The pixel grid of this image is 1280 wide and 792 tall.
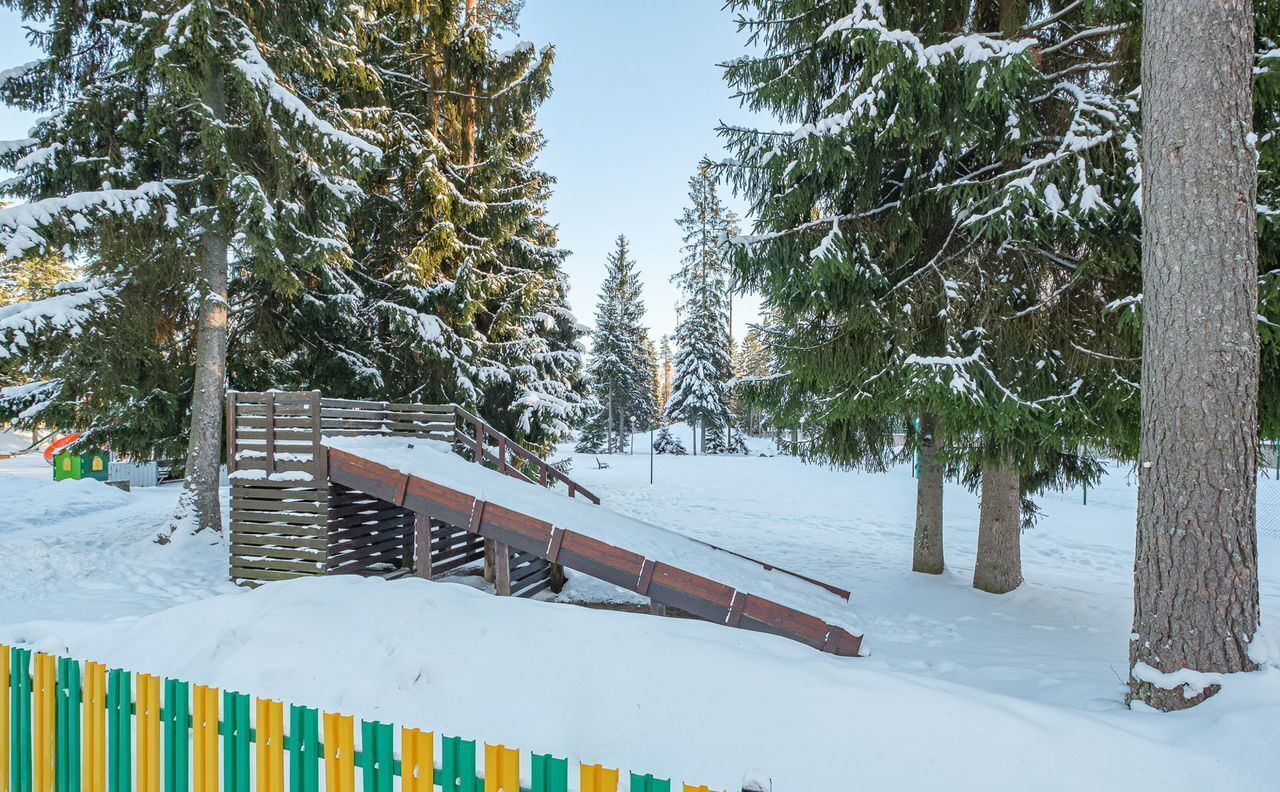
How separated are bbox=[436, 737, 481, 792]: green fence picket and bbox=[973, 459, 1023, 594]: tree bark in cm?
707

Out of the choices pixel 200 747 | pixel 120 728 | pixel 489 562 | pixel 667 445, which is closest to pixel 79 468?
pixel 489 562

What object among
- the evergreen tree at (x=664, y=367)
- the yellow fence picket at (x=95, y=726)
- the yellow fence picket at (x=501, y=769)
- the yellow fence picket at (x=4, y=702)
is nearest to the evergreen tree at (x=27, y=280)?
the yellow fence picket at (x=4, y=702)

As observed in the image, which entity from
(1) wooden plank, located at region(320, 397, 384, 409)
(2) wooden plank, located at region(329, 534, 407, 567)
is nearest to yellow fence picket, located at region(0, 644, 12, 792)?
(2) wooden plank, located at region(329, 534, 407, 567)

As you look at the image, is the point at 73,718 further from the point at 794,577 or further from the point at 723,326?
the point at 723,326

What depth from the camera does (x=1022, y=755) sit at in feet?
8.71

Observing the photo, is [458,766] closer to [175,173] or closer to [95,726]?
[95,726]

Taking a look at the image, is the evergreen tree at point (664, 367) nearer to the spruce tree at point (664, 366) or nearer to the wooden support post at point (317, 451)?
the spruce tree at point (664, 366)

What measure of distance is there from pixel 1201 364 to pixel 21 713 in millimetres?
5983

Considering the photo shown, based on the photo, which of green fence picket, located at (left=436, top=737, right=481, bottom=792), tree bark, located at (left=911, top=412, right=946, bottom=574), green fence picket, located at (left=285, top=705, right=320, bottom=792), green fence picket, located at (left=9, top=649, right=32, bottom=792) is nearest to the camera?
green fence picket, located at (left=436, top=737, right=481, bottom=792)

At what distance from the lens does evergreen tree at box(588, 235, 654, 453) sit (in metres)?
35.8

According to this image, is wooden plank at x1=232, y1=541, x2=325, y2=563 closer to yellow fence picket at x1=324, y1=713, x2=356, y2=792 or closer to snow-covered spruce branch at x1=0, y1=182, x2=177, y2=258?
snow-covered spruce branch at x1=0, y1=182, x2=177, y2=258

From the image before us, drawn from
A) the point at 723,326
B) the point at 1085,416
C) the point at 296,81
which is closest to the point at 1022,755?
the point at 1085,416

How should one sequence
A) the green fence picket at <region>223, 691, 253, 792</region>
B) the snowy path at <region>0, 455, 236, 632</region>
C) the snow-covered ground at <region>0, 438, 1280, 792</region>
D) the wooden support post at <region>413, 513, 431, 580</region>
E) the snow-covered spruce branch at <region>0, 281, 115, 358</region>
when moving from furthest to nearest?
1. the snow-covered spruce branch at <region>0, 281, 115, 358</region>
2. the wooden support post at <region>413, 513, 431, 580</region>
3. the snowy path at <region>0, 455, 236, 632</region>
4. the snow-covered ground at <region>0, 438, 1280, 792</region>
5. the green fence picket at <region>223, 691, 253, 792</region>

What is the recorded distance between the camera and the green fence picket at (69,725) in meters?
2.81
